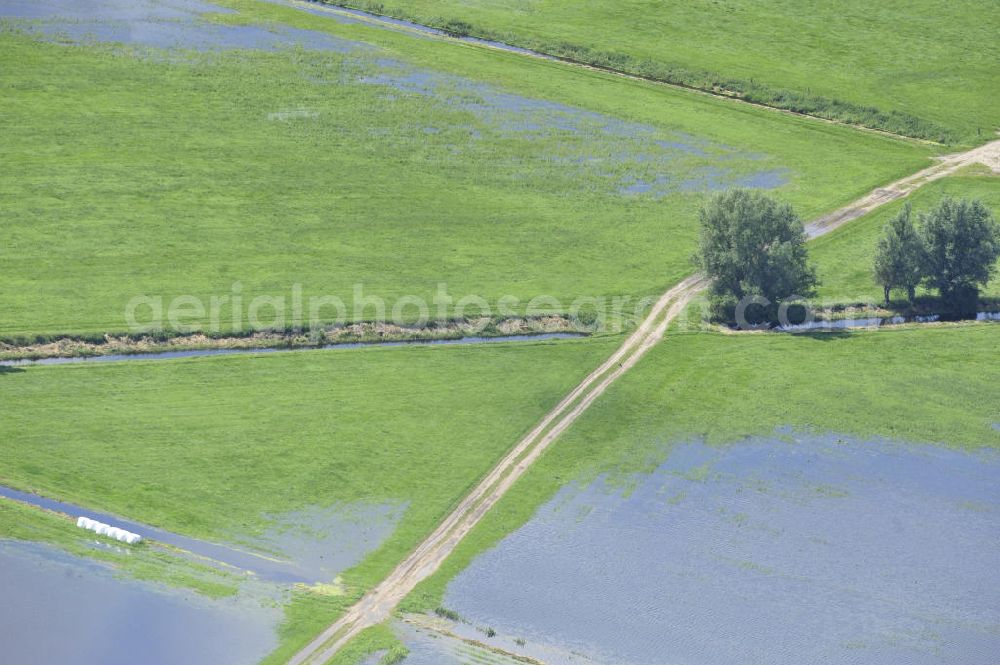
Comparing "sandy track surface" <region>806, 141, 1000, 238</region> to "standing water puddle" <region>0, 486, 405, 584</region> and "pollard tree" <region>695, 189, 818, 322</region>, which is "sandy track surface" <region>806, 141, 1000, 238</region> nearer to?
"pollard tree" <region>695, 189, 818, 322</region>

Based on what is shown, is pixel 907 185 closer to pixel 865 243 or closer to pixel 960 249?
pixel 865 243

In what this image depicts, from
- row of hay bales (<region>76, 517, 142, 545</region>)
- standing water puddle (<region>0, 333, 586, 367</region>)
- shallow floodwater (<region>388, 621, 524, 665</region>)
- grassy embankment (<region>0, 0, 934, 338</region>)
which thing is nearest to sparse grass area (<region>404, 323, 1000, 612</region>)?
standing water puddle (<region>0, 333, 586, 367</region>)

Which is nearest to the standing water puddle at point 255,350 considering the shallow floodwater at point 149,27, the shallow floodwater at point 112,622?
the shallow floodwater at point 112,622

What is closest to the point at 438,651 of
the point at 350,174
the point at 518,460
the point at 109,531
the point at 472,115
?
the point at 518,460

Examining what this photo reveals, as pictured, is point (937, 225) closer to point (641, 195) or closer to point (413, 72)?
point (641, 195)

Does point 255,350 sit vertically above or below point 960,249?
below

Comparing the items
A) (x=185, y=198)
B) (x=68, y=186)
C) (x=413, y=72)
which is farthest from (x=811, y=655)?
(x=413, y=72)
